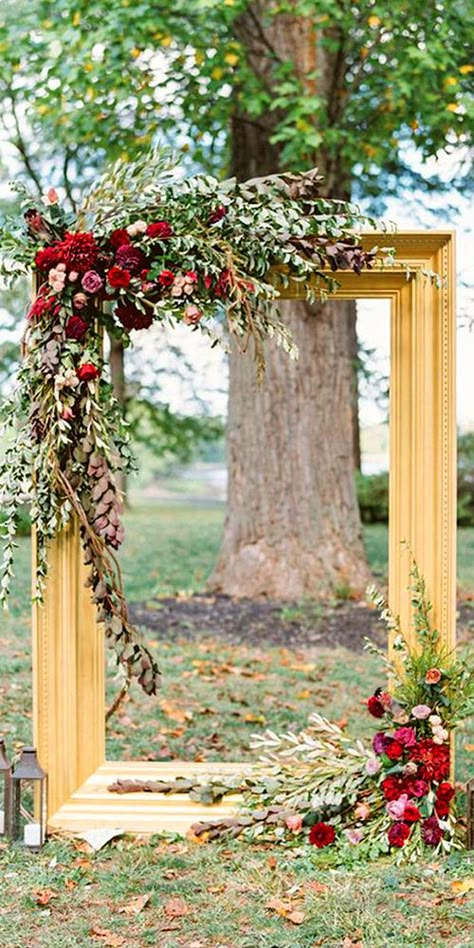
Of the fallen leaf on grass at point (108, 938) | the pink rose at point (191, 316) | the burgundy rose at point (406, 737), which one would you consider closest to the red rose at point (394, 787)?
the burgundy rose at point (406, 737)

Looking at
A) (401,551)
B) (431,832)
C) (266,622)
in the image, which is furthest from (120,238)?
(266,622)

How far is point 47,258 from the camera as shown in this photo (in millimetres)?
3041

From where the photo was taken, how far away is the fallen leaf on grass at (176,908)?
2684 millimetres

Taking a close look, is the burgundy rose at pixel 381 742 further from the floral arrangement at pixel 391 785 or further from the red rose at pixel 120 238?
the red rose at pixel 120 238

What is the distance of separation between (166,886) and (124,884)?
0.39 ft

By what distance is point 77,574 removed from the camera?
331 cm

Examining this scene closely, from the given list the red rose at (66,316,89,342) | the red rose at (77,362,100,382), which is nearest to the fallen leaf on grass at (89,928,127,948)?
the red rose at (77,362,100,382)

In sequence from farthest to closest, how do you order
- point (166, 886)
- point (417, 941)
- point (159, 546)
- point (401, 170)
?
point (159, 546) < point (401, 170) < point (166, 886) < point (417, 941)

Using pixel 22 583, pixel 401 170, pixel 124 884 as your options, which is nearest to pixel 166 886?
pixel 124 884

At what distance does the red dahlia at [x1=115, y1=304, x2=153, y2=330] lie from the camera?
3123mm

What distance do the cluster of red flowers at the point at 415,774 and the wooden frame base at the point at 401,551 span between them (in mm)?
287

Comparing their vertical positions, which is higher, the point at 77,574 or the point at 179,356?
the point at 179,356

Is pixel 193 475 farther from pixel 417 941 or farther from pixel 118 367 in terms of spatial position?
pixel 417 941

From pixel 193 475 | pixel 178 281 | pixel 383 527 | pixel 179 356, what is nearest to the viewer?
pixel 178 281
